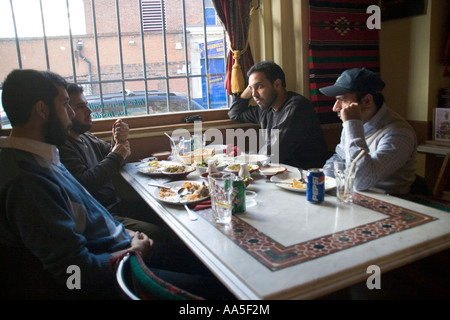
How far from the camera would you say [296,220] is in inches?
49.4

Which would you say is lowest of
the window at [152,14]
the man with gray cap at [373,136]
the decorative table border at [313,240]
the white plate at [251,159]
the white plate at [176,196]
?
the decorative table border at [313,240]

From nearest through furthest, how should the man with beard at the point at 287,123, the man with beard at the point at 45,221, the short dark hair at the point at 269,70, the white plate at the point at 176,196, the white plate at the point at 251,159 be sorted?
the man with beard at the point at 45,221
the white plate at the point at 176,196
the white plate at the point at 251,159
the man with beard at the point at 287,123
the short dark hair at the point at 269,70

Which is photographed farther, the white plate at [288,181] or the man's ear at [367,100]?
the man's ear at [367,100]

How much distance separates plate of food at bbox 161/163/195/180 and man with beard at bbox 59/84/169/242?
0.81 feet

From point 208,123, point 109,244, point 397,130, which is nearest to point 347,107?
point 397,130

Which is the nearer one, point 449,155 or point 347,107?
point 347,107

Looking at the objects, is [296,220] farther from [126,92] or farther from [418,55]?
[418,55]

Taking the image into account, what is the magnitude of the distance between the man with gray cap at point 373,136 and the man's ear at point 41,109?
1.21 meters

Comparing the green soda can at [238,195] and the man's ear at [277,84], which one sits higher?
the man's ear at [277,84]

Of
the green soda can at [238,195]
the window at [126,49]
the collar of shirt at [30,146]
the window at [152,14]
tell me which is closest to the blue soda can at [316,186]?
the green soda can at [238,195]

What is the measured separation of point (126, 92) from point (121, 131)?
3.28ft

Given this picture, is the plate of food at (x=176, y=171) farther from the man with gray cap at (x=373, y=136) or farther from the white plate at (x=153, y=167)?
the man with gray cap at (x=373, y=136)

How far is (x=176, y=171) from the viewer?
1959 millimetres

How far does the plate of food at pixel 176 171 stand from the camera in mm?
1905
